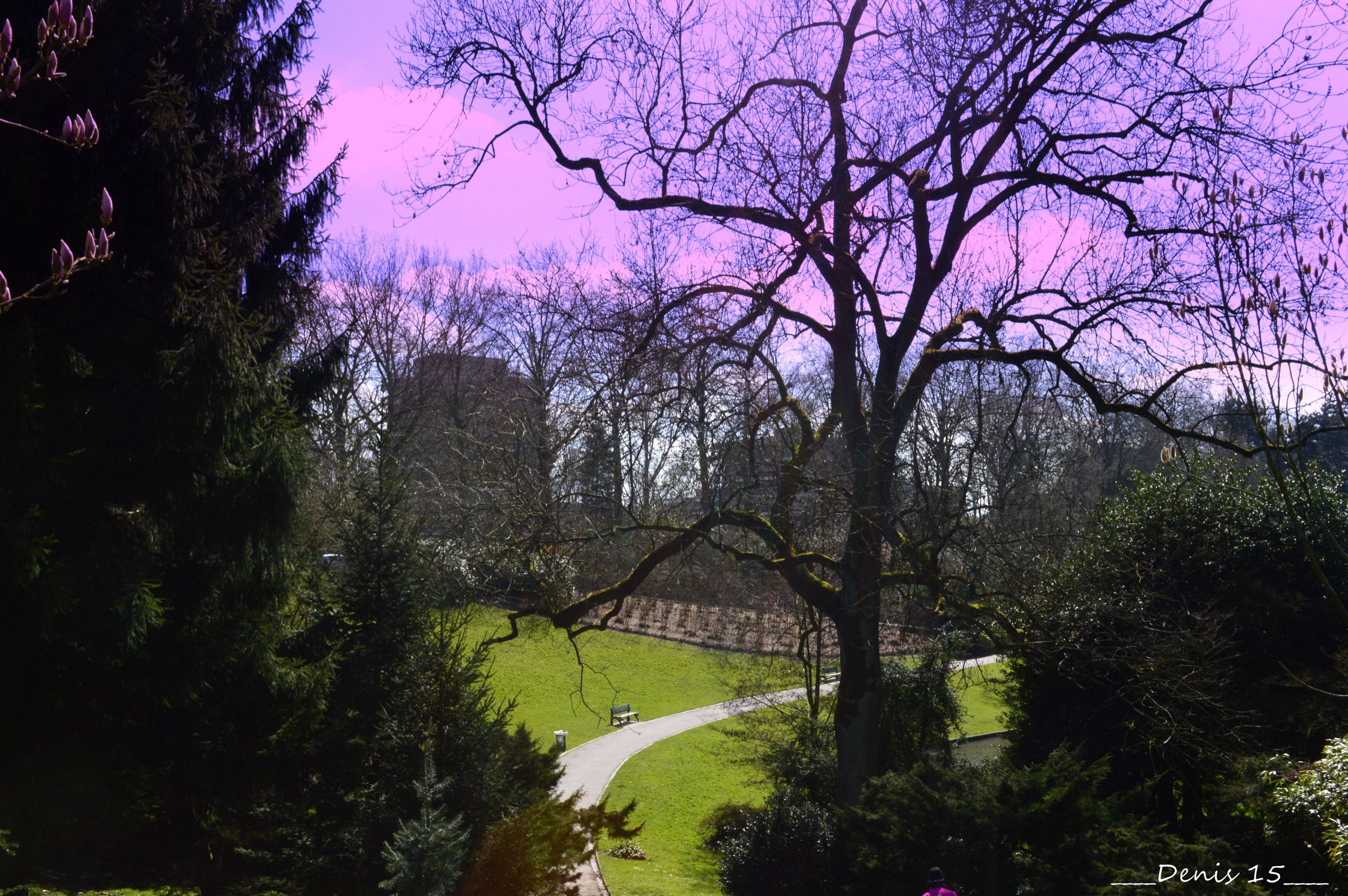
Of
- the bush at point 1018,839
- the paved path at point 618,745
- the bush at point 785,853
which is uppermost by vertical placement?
the bush at point 1018,839

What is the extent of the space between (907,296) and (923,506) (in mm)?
3117

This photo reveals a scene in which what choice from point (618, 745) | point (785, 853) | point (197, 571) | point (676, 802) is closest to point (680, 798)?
point (676, 802)

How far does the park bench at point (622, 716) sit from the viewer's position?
82.3ft

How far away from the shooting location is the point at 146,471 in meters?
9.33

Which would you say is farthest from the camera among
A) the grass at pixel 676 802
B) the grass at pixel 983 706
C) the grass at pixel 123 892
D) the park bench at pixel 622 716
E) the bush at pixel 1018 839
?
the park bench at pixel 622 716

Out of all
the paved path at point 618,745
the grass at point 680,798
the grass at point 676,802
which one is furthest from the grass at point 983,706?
the grass at point 676,802

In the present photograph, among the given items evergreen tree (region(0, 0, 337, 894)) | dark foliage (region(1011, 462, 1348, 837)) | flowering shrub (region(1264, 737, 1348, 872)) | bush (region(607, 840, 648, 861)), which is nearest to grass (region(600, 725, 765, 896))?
bush (region(607, 840, 648, 861))

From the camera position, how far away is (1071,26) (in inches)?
395

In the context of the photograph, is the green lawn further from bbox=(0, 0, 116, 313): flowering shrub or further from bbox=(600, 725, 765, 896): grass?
bbox=(0, 0, 116, 313): flowering shrub

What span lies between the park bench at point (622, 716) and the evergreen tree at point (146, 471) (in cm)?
1497

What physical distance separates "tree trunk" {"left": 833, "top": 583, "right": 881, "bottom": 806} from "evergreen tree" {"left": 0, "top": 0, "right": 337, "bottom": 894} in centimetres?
671

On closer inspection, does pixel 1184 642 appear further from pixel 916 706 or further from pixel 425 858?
pixel 425 858

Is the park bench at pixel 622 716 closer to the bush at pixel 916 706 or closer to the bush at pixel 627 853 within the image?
the bush at pixel 627 853

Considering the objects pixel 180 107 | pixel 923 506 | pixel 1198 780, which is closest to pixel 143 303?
pixel 180 107
